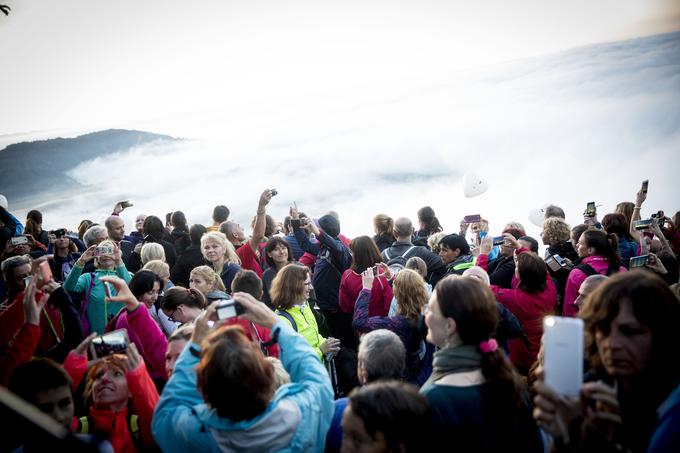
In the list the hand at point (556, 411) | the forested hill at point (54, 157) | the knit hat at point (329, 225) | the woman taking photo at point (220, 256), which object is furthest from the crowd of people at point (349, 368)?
the forested hill at point (54, 157)

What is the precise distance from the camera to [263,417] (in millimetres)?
1503

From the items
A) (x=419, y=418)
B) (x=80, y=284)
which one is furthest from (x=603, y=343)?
(x=80, y=284)

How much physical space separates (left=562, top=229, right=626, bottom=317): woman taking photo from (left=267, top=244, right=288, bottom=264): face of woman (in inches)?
97.0

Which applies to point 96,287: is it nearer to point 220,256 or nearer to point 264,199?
point 220,256

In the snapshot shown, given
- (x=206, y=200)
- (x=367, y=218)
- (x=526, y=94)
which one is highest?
(x=526, y=94)

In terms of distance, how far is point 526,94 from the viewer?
9.78m

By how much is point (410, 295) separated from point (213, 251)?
2256mm

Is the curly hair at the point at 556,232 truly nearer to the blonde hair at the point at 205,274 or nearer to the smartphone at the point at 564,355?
the blonde hair at the point at 205,274

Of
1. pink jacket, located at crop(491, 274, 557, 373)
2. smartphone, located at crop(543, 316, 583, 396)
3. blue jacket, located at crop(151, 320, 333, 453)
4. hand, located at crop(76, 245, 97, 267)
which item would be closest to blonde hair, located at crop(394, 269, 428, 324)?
pink jacket, located at crop(491, 274, 557, 373)

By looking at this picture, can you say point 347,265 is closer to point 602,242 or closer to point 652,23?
point 602,242

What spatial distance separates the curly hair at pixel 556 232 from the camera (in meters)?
4.04

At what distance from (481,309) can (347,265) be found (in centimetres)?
271

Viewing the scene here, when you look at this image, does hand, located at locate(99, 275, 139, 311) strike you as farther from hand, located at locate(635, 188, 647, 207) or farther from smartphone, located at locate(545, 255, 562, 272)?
hand, located at locate(635, 188, 647, 207)

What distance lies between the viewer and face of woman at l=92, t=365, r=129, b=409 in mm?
2031
